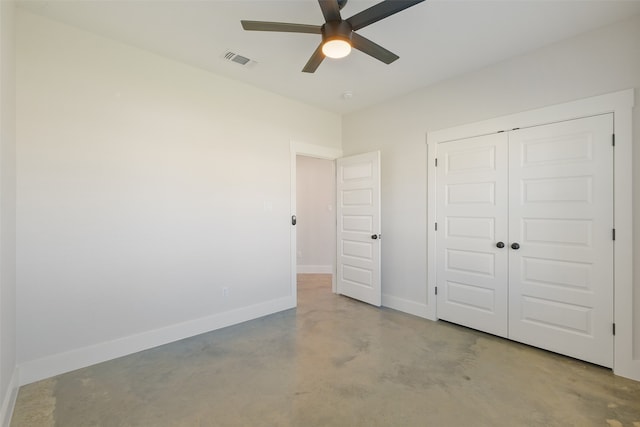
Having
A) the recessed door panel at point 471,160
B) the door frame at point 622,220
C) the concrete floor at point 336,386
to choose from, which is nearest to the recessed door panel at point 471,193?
the recessed door panel at point 471,160

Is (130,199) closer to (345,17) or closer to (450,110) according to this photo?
(345,17)

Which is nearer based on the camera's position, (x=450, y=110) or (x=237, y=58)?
(x=237, y=58)

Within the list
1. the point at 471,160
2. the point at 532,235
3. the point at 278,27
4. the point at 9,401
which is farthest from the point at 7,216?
the point at 532,235

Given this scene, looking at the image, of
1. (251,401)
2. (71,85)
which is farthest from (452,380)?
(71,85)

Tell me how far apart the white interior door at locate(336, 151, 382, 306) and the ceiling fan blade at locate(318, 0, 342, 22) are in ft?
7.09

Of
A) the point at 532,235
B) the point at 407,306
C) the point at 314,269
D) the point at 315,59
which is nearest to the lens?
the point at 315,59

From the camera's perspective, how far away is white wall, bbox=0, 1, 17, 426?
1.76m

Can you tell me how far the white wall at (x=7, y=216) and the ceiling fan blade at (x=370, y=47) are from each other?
2.20 meters

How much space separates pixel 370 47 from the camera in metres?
2.08

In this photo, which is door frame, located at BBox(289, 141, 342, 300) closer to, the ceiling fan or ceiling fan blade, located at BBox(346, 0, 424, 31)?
the ceiling fan

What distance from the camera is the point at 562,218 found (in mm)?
2525

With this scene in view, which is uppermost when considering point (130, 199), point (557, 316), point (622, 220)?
point (130, 199)

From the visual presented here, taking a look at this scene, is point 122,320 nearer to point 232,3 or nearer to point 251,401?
point 251,401

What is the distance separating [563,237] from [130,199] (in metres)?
3.91
